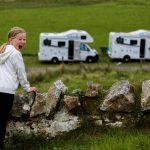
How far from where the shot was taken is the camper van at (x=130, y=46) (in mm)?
48906

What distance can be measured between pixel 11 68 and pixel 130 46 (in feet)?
142

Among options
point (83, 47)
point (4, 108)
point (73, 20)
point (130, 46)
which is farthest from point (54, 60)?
point (4, 108)

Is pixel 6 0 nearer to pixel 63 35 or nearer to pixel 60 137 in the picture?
pixel 63 35

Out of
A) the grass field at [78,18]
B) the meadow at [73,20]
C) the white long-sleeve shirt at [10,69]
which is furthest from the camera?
the grass field at [78,18]

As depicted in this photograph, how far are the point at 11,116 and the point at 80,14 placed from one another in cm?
6181

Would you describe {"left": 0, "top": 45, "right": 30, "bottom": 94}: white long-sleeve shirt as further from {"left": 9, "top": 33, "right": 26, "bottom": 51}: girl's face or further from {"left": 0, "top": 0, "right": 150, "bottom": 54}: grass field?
{"left": 0, "top": 0, "right": 150, "bottom": 54}: grass field

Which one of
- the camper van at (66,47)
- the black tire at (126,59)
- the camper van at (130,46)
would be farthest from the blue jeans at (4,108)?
the black tire at (126,59)

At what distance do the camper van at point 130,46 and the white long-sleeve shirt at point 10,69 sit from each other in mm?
42441

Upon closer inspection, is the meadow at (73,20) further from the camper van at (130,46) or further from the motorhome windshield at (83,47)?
the motorhome windshield at (83,47)

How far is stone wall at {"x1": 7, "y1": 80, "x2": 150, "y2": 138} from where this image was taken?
6801mm

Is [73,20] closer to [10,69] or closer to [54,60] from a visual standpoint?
[54,60]

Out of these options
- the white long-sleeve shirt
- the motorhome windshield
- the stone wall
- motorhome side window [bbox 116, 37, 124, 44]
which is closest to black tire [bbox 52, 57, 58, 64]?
the motorhome windshield

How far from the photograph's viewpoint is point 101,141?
6.39 meters

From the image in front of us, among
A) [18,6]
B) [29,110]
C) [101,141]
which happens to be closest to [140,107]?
[101,141]
